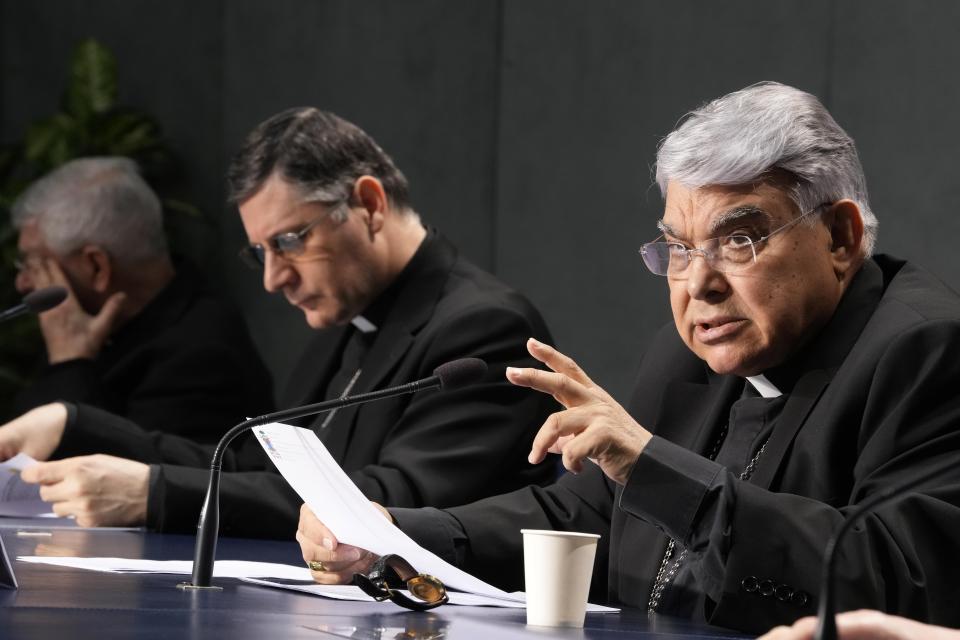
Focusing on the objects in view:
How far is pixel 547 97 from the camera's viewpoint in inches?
196

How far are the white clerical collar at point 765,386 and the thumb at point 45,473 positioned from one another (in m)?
1.58

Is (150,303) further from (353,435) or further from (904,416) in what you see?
(904,416)

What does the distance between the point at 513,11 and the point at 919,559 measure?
11.2ft

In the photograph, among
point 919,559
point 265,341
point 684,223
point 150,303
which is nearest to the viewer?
point 919,559

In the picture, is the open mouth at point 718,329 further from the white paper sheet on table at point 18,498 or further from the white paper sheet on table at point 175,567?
the white paper sheet on table at point 18,498

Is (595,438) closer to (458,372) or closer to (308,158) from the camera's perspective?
(458,372)

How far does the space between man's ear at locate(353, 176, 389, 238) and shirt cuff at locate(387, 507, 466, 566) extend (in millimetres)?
1316

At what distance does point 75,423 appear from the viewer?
3.63 meters

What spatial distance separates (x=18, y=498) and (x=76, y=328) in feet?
4.66

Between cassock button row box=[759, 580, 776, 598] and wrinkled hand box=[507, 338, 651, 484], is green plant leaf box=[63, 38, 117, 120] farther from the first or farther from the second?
cassock button row box=[759, 580, 776, 598]

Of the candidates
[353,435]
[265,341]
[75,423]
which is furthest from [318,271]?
[265,341]

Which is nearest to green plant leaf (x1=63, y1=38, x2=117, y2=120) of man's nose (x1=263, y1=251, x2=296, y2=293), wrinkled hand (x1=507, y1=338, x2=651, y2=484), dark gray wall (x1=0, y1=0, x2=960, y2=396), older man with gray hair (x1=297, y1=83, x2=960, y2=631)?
dark gray wall (x1=0, y1=0, x2=960, y2=396)

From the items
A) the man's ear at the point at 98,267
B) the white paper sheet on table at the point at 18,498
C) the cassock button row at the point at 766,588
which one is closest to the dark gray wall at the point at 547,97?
the man's ear at the point at 98,267

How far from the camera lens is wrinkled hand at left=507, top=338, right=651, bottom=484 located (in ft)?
6.58
